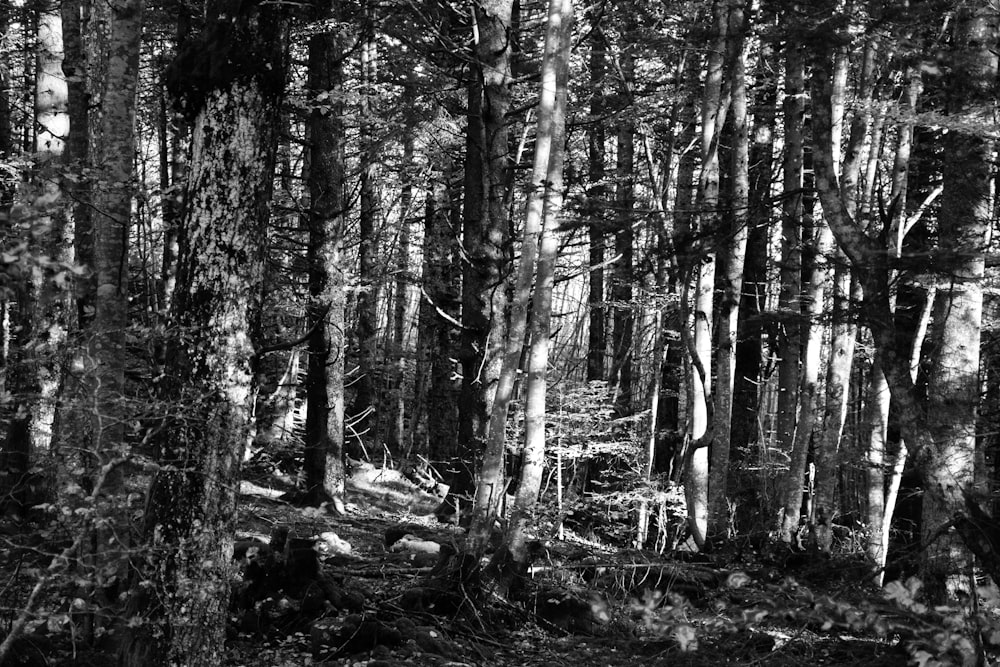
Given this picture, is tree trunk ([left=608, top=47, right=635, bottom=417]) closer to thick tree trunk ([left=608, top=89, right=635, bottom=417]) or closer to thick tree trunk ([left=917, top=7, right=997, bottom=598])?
thick tree trunk ([left=608, top=89, right=635, bottom=417])

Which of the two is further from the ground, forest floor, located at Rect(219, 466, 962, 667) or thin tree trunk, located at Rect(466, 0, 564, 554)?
thin tree trunk, located at Rect(466, 0, 564, 554)

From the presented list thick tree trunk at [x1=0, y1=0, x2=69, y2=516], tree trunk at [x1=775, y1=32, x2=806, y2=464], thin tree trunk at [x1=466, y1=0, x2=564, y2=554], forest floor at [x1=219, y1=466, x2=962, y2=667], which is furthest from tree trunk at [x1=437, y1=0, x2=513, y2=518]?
thick tree trunk at [x1=0, y1=0, x2=69, y2=516]

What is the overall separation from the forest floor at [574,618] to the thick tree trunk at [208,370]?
132 centimetres

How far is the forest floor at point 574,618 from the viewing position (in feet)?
17.0

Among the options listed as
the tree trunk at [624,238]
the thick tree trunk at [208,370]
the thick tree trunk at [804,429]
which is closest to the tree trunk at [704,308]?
the tree trunk at [624,238]

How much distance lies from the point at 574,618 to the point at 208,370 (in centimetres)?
444

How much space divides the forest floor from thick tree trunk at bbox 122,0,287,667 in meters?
1.32

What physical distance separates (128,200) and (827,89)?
5903mm

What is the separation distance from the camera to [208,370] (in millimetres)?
4992

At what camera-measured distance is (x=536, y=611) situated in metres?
7.69

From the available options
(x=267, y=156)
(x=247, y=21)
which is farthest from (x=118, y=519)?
(x=247, y=21)

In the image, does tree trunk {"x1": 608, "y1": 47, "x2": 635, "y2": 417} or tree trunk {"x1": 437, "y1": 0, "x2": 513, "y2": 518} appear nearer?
tree trunk {"x1": 608, "y1": 47, "x2": 635, "y2": 417}

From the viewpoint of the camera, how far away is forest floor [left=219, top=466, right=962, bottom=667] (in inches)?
204

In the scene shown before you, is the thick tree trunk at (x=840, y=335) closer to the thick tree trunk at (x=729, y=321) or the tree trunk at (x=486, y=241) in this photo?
the thick tree trunk at (x=729, y=321)
